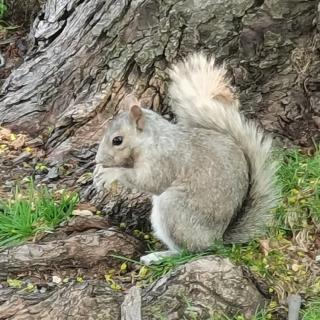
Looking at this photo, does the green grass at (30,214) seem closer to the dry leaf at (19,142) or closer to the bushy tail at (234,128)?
the dry leaf at (19,142)

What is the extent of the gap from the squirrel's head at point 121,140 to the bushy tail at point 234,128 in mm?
Answer: 215

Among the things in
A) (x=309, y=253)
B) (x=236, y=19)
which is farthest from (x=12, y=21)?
(x=309, y=253)

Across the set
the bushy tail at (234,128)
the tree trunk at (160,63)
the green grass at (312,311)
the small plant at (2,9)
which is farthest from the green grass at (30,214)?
the small plant at (2,9)

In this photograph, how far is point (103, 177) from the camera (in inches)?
145

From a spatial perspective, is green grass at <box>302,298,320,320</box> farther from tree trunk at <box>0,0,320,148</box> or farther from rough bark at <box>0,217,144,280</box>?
tree trunk at <box>0,0,320,148</box>

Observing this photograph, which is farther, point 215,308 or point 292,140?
point 292,140

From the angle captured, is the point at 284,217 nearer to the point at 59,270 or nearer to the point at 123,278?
the point at 123,278

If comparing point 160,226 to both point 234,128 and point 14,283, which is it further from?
point 14,283

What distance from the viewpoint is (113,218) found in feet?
12.3

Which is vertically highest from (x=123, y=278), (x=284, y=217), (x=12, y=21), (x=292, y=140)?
(x=12, y=21)

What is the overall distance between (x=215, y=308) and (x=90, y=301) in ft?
1.42

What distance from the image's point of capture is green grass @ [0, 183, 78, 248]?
3572mm

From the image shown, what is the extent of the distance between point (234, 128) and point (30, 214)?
0.88 m

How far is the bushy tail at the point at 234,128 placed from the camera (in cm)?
347
